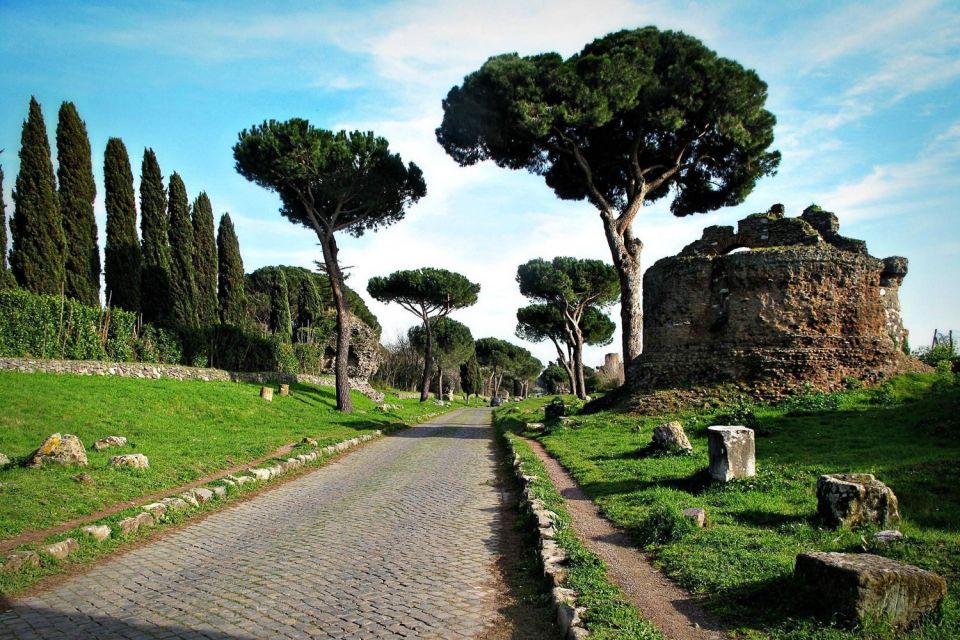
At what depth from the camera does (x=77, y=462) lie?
9594 millimetres

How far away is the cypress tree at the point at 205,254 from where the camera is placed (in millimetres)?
33969

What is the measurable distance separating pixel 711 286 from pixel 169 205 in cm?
2860

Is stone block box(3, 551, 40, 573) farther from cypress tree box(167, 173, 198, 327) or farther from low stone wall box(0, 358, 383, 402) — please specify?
cypress tree box(167, 173, 198, 327)

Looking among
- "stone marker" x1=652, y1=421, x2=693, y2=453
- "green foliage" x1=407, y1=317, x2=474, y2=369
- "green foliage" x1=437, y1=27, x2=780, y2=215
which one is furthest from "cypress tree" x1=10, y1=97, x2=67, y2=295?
"green foliage" x1=407, y1=317, x2=474, y2=369

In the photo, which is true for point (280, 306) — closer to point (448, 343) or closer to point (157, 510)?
point (448, 343)

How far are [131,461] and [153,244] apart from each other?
76.2ft

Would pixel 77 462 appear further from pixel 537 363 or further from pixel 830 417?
pixel 537 363

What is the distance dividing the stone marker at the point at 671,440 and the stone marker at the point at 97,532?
9.09 meters

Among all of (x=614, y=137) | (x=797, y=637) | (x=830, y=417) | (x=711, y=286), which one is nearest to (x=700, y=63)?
(x=614, y=137)

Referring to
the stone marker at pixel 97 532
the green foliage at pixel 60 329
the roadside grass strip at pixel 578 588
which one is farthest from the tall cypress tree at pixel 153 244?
the roadside grass strip at pixel 578 588

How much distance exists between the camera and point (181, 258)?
3112cm

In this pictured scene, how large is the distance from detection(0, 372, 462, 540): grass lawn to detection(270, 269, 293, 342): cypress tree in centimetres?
2268

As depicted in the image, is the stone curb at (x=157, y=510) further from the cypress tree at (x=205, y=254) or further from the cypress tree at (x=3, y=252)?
the cypress tree at (x=205, y=254)

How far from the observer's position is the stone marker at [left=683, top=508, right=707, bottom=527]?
6.47 m
